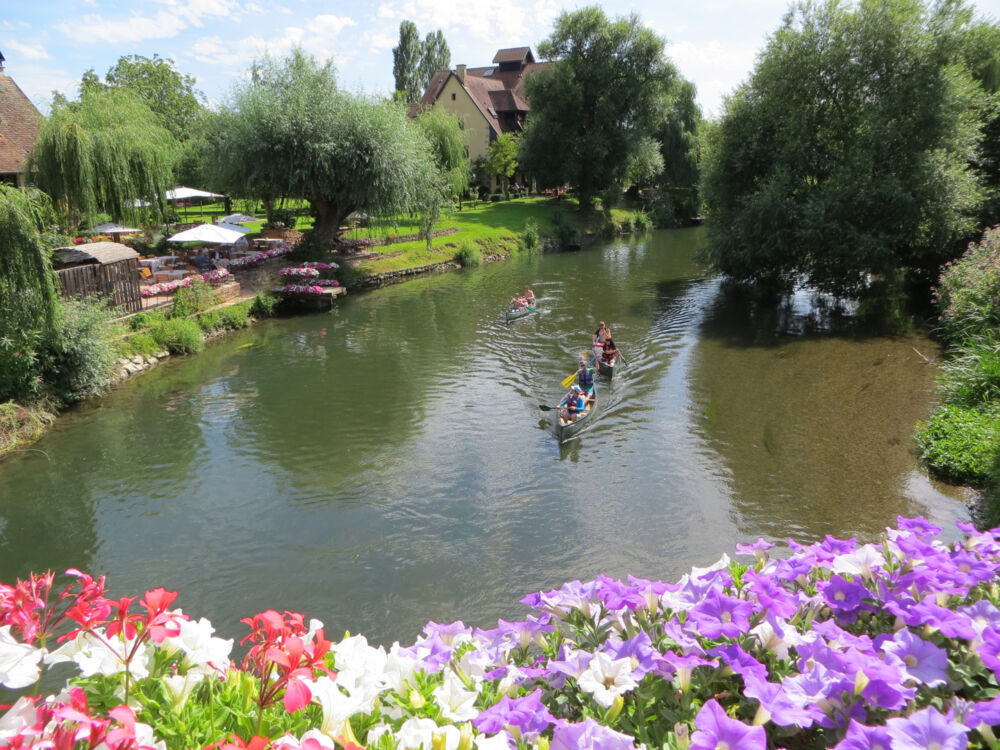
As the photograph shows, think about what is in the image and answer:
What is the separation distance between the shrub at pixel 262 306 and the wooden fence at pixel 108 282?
15.2 feet

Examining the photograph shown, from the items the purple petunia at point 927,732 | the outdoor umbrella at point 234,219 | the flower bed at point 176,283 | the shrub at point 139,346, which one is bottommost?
the shrub at point 139,346

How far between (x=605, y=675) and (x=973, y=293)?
1807cm

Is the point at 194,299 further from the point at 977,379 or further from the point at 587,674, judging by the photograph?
the point at 587,674

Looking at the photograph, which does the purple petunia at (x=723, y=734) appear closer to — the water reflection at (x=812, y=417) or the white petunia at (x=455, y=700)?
the white petunia at (x=455, y=700)

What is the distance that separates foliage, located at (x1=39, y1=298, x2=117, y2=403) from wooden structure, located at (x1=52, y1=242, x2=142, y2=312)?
2788 mm

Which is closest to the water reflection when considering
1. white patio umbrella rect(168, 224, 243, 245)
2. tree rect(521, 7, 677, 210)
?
white patio umbrella rect(168, 224, 243, 245)

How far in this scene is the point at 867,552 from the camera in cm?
276

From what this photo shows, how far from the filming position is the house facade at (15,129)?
2742 cm

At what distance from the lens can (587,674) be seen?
91.5 inches

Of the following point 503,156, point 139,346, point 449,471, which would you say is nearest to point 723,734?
point 449,471

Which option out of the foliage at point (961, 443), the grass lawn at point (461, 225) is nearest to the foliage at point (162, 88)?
the grass lawn at point (461, 225)

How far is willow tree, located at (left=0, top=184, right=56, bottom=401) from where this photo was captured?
530 inches

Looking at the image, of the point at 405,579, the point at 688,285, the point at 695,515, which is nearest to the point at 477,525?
the point at 405,579

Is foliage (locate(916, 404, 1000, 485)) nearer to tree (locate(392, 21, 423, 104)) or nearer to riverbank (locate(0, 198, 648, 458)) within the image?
riverbank (locate(0, 198, 648, 458))
